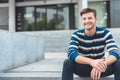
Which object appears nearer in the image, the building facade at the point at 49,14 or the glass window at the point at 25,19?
the building facade at the point at 49,14

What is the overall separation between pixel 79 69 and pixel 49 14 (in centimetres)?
1873

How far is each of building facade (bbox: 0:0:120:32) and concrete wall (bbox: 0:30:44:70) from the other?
519 inches

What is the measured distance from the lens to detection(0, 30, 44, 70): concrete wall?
5.46 m

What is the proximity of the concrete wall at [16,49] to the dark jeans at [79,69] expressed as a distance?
2.18m

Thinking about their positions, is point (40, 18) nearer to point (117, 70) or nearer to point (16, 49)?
point (16, 49)

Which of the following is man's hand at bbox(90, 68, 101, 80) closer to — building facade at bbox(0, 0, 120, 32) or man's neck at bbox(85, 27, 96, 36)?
man's neck at bbox(85, 27, 96, 36)

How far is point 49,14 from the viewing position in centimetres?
2206

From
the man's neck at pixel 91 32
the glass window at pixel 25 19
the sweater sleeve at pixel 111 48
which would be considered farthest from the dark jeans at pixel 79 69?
the glass window at pixel 25 19

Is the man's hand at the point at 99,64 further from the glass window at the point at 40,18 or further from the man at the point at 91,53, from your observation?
the glass window at the point at 40,18

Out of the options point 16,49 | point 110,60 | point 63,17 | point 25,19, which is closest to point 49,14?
point 63,17

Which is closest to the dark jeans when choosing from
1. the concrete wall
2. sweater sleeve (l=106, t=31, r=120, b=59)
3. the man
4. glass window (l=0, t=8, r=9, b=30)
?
the man

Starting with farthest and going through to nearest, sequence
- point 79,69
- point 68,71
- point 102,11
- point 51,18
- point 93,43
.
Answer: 1. point 51,18
2. point 102,11
3. point 93,43
4. point 79,69
5. point 68,71

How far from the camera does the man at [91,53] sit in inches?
132

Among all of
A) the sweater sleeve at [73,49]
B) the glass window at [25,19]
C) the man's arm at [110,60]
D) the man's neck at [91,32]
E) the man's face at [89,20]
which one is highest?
the glass window at [25,19]
